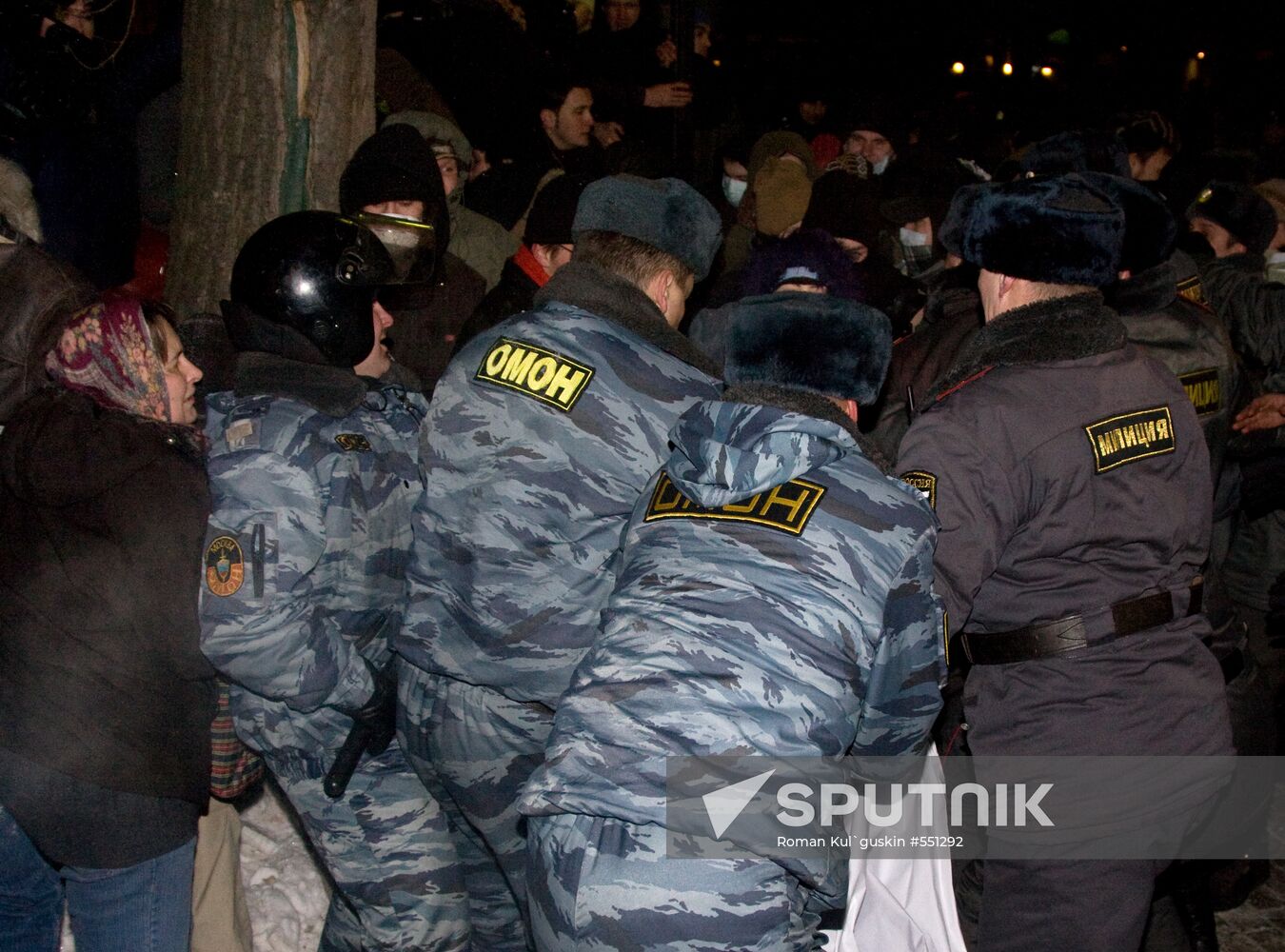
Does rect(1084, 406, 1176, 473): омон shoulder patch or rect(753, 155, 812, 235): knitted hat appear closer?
rect(1084, 406, 1176, 473): омон shoulder patch

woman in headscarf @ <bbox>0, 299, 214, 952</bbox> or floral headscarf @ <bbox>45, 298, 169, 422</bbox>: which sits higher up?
floral headscarf @ <bbox>45, 298, 169, 422</bbox>

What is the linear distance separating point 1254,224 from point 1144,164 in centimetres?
227

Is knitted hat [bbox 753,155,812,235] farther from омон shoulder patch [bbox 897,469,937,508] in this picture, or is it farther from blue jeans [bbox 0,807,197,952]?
blue jeans [bbox 0,807,197,952]

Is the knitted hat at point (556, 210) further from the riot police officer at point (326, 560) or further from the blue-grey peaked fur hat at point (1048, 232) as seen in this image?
the blue-grey peaked fur hat at point (1048, 232)

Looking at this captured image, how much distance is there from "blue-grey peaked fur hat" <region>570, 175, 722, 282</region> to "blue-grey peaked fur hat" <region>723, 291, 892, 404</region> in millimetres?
769

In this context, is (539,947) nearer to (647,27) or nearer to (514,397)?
(514,397)

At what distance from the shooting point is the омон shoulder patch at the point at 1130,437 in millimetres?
2830

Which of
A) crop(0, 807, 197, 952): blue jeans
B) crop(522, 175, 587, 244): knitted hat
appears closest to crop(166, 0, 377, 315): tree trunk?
crop(522, 175, 587, 244): knitted hat

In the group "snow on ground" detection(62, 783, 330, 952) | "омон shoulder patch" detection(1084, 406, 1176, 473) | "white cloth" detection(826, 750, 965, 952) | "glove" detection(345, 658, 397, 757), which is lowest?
"snow on ground" detection(62, 783, 330, 952)

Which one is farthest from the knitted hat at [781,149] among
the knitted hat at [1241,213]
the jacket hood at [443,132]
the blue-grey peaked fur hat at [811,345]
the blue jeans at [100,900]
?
the blue jeans at [100,900]

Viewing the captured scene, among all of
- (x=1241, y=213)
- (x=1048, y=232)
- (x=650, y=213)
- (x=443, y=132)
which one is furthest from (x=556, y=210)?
(x=1241, y=213)

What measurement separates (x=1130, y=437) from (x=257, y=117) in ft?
11.6

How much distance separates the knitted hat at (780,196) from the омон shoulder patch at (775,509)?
3427 millimetres

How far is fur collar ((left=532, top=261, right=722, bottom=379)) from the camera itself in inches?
120
